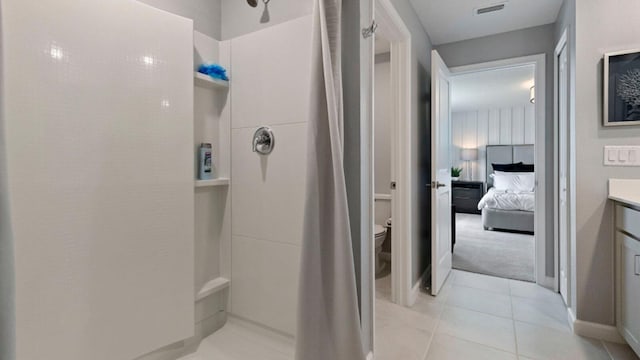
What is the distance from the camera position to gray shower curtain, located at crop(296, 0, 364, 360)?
1.27 metres

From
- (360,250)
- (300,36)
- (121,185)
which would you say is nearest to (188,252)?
(121,185)

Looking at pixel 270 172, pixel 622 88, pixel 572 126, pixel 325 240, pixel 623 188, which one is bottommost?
pixel 325 240

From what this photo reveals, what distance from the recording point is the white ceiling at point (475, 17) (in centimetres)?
236

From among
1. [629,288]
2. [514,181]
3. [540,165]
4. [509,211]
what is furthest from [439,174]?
[514,181]

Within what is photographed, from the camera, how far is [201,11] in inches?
69.8

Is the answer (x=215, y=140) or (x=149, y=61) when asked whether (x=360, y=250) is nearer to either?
(x=215, y=140)

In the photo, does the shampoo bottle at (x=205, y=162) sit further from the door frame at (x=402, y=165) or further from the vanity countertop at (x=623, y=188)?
the vanity countertop at (x=623, y=188)

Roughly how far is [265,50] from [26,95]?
1.06m

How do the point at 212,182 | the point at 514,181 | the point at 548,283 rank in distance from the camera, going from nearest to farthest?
the point at 212,182 → the point at 548,283 → the point at 514,181

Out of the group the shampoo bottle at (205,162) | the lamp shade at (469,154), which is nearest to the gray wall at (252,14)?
the shampoo bottle at (205,162)

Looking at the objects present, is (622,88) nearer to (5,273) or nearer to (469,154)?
(5,273)

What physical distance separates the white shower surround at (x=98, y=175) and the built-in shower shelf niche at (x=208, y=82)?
0.11 meters

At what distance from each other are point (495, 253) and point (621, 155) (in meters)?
2.23

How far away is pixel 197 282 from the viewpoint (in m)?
1.74
